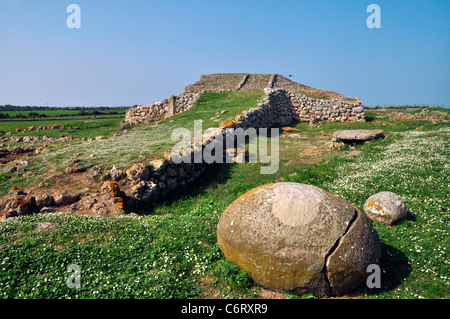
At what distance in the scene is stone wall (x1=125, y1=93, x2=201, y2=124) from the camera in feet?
110

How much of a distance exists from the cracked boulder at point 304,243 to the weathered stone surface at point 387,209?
3.29 meters

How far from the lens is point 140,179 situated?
13195 millimetres

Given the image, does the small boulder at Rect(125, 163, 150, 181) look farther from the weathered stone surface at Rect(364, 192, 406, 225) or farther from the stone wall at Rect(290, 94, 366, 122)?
the stone wall at Rect(290, 94, 366, 122)

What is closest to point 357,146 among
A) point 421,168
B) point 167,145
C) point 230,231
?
point 421,168

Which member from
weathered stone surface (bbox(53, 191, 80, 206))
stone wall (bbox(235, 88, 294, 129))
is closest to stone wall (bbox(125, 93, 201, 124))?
stone wall (bbox(235, 88, 294, 129))

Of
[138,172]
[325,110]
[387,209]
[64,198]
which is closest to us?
[387,209]

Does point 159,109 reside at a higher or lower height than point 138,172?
higher

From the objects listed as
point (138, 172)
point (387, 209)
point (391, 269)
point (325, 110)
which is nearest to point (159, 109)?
point (325, 110)

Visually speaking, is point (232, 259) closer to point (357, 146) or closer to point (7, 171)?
point (7, 171)

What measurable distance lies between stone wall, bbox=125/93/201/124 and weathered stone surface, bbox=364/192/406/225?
2688cm

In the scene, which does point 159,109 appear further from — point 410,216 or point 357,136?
point 410,216

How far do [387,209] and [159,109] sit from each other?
98.5ft

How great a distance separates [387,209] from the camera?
8.95m

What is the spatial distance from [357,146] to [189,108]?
20102mm
